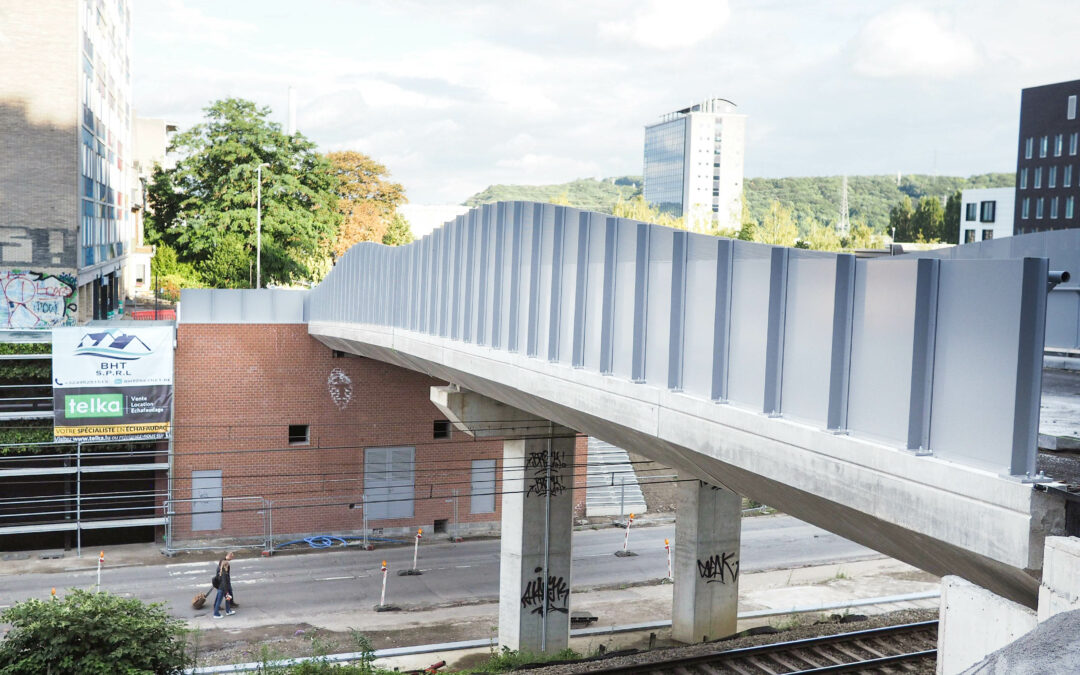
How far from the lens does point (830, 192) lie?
15950 centimetres

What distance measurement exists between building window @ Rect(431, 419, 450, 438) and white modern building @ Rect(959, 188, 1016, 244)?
74.2 m

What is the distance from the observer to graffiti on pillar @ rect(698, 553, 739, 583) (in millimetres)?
21997

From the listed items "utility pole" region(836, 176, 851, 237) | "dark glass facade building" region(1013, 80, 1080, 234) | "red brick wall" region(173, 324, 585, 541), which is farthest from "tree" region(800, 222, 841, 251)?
"utility pole" region(836, 176, 851, 237)

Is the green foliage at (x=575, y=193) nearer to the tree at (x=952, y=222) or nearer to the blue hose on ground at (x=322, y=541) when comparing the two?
the tree at (x=952, y=222)

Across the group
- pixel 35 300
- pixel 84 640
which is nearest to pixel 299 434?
pixel 35 300

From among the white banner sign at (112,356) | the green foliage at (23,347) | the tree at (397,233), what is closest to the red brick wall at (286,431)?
the white banner sign at (112,356)

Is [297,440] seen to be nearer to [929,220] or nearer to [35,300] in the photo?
[35,300]

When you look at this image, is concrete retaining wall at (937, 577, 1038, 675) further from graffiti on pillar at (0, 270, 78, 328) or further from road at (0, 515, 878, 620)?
graffiti on pillar at (0, 270, 78, 328)

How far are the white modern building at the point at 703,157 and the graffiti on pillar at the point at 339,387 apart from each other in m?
147

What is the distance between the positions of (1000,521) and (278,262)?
47.1 metres

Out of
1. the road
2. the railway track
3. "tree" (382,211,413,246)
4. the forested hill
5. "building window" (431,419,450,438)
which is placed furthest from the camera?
the forested hill

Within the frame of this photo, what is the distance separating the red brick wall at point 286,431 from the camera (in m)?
29.7

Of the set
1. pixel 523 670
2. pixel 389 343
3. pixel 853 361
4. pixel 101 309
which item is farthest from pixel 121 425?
pixel 853 361

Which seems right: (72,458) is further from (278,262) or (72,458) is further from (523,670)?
(278,262)
